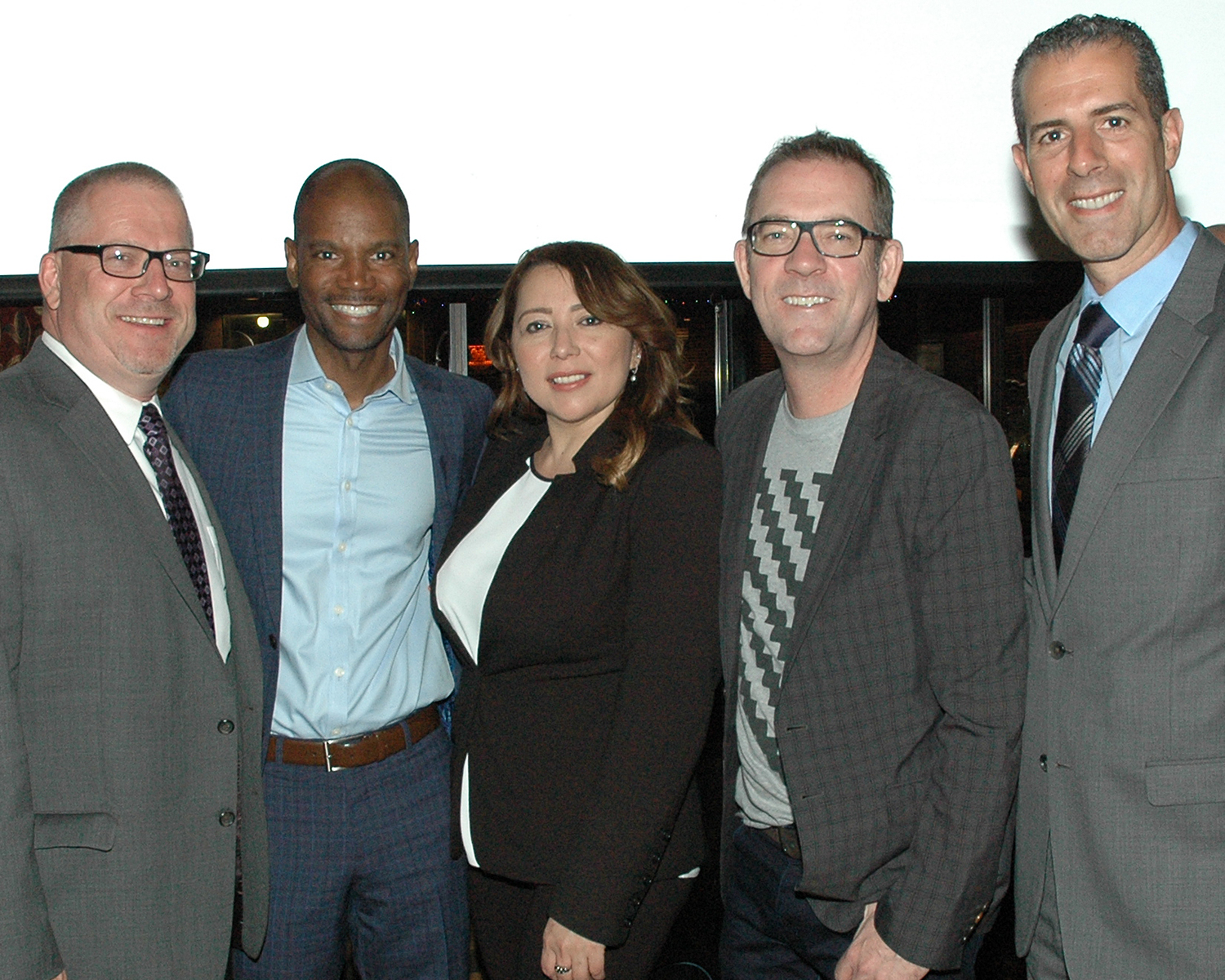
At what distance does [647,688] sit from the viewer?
1.74 metres

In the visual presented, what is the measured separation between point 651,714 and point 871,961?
50 cm

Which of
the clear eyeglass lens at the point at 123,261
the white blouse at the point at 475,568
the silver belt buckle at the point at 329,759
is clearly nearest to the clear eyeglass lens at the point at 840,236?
the white blouse at the point at 475,568

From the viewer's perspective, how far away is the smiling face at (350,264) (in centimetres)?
225

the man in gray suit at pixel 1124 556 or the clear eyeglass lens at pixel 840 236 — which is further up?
the clear eyeglass lens at pixel 840 236

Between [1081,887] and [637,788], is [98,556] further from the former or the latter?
[1081,887]

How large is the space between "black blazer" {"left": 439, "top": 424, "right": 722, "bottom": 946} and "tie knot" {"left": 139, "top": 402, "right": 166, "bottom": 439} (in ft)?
2.21

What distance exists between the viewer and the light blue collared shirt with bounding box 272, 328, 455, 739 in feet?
7.09

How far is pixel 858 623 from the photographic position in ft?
5.58

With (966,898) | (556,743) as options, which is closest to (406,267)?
(556,743)

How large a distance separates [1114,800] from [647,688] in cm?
72

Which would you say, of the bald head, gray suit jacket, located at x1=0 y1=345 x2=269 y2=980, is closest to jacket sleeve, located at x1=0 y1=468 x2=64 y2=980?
gray suit jacket, located at x1=0 y1=345 x2=269 y2=980

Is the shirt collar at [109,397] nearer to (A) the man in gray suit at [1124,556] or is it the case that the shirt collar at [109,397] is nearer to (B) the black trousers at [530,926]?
(B) the black trousers at [530,926]

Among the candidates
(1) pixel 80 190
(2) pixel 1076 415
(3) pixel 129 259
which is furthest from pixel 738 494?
(1) pixel 80 190

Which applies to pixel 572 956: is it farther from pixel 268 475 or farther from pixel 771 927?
pixel 268 475
